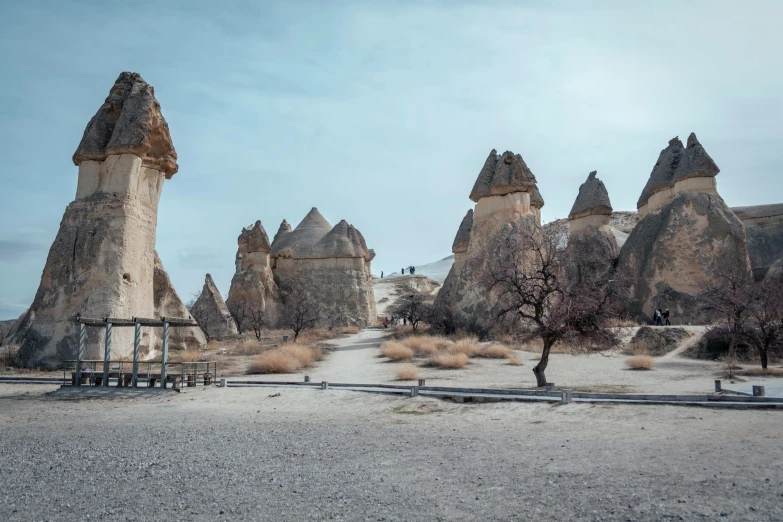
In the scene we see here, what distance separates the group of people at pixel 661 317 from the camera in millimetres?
21688

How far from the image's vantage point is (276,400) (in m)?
11.1

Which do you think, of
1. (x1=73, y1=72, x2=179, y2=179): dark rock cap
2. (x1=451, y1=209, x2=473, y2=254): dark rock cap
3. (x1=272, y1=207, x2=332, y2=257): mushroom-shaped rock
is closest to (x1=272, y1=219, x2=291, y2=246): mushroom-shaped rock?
(x1=272, y1=207, x2=332, y2=257): mushroom-shaped rock

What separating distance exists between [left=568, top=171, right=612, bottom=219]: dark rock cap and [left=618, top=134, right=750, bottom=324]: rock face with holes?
10.1 feet

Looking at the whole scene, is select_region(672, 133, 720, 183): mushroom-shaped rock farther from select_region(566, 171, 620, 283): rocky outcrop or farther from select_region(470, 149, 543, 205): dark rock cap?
select_region(470, 149, 543, 205): dark rock cap

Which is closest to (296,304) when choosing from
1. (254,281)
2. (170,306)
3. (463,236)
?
(254,281)

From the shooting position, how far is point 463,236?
3259 centimetres

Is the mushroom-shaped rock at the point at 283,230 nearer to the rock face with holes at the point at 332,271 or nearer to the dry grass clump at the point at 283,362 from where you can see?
the rock face with holes at the point at 332,271

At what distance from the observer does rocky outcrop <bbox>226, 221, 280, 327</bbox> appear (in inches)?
1287

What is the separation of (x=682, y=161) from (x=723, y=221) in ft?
11.1

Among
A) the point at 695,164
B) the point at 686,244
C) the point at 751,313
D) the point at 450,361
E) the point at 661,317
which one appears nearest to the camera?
the point at 751,313

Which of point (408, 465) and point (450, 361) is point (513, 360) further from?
point (408, 465)

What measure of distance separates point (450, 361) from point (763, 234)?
80.3 ft

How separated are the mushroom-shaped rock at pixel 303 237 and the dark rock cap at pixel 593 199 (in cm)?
1490

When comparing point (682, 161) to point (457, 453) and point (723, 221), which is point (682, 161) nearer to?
point (723, 221)
